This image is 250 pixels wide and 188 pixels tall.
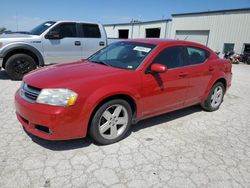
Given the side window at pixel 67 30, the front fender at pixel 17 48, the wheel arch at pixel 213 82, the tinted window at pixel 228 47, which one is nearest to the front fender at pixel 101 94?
the wheel arch at pixel 213 82

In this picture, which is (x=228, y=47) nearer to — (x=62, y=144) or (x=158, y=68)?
(x=158, y=68)

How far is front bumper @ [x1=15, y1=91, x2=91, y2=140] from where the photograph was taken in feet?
9.39

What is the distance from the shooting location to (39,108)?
290cm

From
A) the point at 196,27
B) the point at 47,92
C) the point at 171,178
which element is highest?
the point at 196,27

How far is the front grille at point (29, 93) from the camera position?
304cm

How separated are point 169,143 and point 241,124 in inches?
77.0

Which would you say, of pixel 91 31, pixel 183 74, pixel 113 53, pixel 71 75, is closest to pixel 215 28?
pixel 91 31

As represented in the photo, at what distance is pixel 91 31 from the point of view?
8.25m

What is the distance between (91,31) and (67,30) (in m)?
0.92

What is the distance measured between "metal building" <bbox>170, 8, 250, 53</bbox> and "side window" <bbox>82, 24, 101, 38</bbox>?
11.8 meters

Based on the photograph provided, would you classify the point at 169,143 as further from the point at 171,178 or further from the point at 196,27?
the point at 196,27

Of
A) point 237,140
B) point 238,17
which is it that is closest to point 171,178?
point 237,140

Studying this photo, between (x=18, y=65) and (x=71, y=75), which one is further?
(x=18, y=65)

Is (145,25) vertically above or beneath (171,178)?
above
